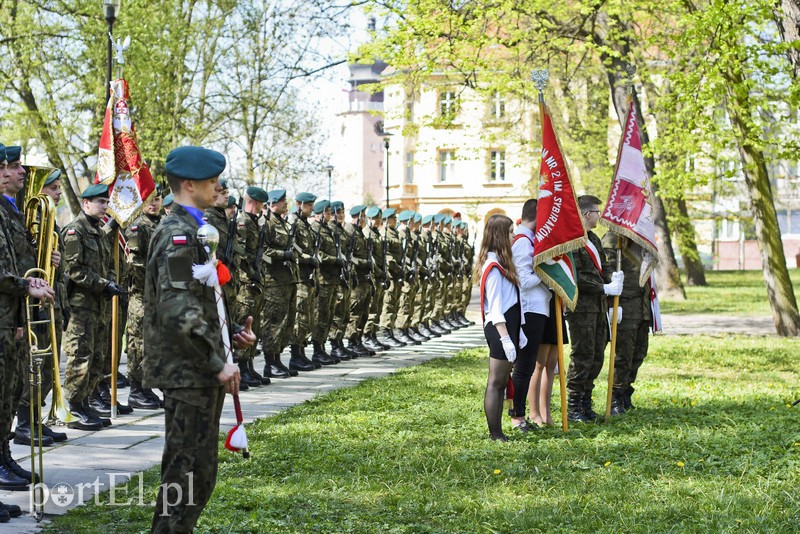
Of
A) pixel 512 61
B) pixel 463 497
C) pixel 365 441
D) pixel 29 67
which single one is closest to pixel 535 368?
pixel 365 441

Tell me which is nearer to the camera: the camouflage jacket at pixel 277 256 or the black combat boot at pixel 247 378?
the black combat boot at pixel 247 378

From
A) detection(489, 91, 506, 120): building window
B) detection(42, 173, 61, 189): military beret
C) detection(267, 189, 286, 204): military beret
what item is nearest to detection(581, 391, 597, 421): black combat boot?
detection(42, 173, 61, 189): military beret

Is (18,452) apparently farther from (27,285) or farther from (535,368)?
(535,368)

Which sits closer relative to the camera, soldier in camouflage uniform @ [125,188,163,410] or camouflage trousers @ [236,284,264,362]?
soldier in camouflage uniform @ [125,188,163,410]

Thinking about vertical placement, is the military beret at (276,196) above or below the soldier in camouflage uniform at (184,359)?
above

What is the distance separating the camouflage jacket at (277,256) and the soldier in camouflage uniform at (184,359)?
8533 mm

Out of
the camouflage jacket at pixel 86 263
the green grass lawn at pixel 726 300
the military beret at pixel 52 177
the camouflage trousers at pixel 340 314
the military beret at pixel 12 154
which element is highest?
the military beret at pixel 12 154

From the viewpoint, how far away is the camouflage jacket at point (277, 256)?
13617 millimetres

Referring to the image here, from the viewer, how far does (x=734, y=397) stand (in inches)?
457

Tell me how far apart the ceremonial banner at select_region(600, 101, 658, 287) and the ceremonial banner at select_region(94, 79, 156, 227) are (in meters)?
4.73

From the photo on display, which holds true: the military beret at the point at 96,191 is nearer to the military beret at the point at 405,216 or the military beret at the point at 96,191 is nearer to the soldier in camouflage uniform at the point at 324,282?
the soldier in camouflage uniform at the point at 324,282

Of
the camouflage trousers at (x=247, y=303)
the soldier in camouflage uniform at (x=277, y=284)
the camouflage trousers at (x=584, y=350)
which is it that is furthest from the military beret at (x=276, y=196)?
the camouflage trousers at (x=584, y=350)

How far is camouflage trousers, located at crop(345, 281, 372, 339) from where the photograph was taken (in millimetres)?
17266

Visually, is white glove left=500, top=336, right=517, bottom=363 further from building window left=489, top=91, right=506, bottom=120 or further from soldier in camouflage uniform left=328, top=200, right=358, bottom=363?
building window left=489, top=91, right=506, bottom=120
